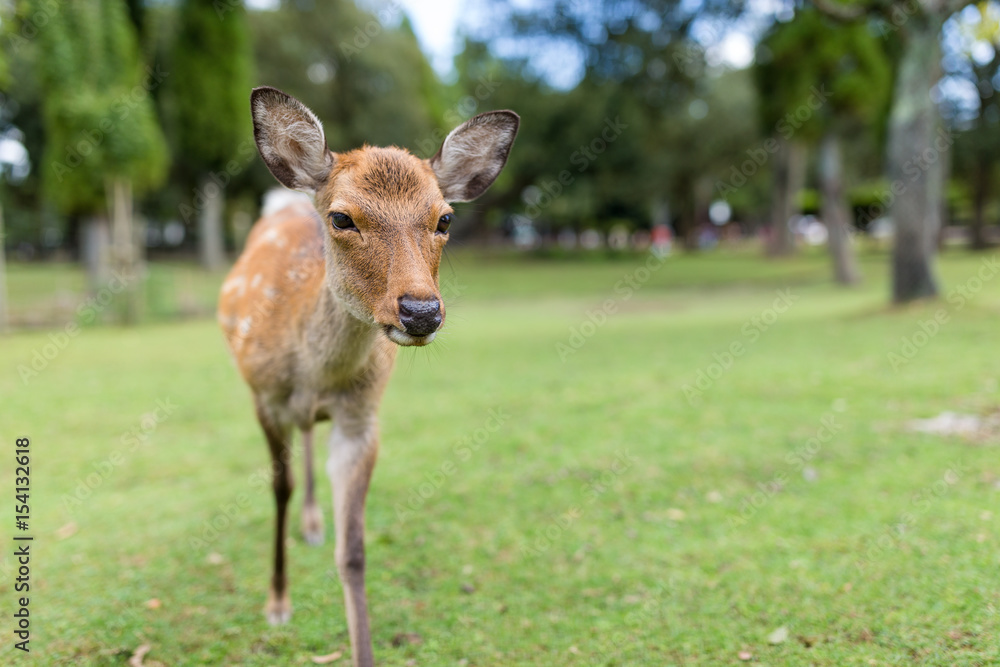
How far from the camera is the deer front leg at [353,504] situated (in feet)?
9.53

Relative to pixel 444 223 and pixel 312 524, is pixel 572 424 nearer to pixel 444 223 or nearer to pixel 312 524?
pixel 312 524

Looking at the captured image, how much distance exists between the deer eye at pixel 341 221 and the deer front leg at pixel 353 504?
93 centimetres

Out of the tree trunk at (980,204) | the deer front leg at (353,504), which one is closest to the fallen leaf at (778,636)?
the deer front leg at (353,504)

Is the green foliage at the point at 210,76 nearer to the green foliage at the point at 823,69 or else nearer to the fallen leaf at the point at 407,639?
the green foliage at the point at 823,69

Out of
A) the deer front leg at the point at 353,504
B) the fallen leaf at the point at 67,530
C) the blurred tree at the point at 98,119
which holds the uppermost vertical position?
the blurred tree at the point at 98,119

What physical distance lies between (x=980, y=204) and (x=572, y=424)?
2682 centimetres

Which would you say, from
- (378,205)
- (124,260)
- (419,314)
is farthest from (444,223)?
(124,260)

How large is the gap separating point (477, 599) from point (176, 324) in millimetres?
11905

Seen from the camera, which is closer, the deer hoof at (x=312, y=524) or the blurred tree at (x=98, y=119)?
the deer hoof at (x=312, y=524)

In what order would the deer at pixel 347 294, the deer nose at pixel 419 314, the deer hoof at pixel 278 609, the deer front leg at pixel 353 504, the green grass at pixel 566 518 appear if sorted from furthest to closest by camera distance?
the deer hoof at pixel 278 609 → the green grass at pixel 566 518 → the deer front leg at pixel 353 504 → the deer at pixel 347 294 → the deer nose at pixel 419 314

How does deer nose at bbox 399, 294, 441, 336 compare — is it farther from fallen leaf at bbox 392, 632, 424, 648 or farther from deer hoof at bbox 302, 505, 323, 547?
deer hoof at bbox 302, 505, 323, 547

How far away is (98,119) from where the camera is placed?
12312 mm

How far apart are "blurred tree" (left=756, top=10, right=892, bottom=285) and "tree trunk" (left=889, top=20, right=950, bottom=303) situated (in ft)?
21.9

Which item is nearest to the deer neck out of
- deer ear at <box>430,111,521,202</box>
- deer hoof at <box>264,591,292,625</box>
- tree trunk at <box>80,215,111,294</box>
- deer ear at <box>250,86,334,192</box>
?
deer ear at <box>250,86,334,192</box>
